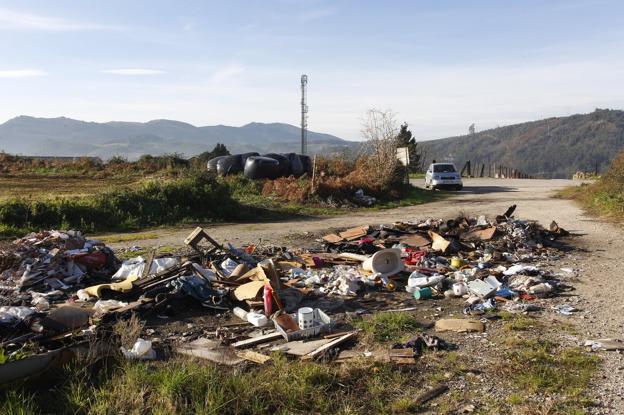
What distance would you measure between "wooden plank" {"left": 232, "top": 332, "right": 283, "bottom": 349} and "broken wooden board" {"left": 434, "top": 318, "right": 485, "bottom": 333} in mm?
1845

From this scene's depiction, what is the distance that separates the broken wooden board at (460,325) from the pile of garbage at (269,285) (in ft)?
0.07

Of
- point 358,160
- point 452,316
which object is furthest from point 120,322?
point 358,160

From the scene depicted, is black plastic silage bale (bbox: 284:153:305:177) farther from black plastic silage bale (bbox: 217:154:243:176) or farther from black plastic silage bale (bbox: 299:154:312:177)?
black plastic silage bale (bbox: 217:154:243:176)

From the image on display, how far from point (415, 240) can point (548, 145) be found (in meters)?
119

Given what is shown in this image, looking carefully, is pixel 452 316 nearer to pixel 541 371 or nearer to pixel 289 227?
pixel 541 371

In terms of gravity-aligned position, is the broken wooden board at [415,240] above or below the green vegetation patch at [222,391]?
above

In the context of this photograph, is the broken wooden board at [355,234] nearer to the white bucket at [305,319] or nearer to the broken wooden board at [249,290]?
the broken wooden board at [249,290]

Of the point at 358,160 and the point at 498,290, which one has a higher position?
the point at 358,160

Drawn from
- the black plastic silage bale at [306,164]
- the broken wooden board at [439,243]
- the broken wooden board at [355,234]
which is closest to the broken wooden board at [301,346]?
the broken wooden board at [439,243]

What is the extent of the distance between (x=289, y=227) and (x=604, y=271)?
26.7ft

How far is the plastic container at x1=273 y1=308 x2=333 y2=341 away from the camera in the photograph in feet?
19.4

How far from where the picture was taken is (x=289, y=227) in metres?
15.2

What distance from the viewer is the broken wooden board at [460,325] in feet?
20.3

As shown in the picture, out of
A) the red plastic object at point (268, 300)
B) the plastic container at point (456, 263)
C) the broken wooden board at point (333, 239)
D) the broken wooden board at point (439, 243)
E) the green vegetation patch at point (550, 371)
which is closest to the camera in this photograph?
the green vegetation patch at point (550, 371)
